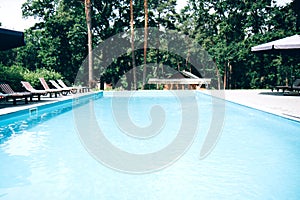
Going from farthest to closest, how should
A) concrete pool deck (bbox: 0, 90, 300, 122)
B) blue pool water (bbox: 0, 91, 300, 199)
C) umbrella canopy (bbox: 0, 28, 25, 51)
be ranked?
umbrella canopy (bbox: 0, 28, 25, 51) → concrete pool deck (bbox: 0, 90, 300, 122) → blue pool water (bbox: 0, 91, 300, 199)

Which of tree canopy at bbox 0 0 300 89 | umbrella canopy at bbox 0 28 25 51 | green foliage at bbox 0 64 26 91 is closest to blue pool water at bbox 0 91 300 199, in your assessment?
umbrella canopy at bbox 0 28 25 51

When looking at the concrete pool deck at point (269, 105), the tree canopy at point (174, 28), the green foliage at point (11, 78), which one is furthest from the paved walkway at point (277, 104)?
the tree canopy at point (174, 28)

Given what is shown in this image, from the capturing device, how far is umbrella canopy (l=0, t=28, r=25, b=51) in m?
10.3

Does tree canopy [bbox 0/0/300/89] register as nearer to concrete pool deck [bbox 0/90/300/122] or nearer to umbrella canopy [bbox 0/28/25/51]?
concrete pool deck [bbox 0/90/300/122]

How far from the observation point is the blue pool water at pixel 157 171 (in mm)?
3771

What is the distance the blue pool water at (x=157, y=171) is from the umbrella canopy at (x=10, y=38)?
139 inches

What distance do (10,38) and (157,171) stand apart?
8.97 meters

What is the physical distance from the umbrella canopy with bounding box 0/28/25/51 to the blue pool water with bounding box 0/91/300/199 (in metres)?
3.53

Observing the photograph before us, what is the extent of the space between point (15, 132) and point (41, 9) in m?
23.8

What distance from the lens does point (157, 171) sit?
4617mm

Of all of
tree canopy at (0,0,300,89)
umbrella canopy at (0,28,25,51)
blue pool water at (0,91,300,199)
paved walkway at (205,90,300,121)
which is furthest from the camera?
tree canopy at (0,0,300,89)

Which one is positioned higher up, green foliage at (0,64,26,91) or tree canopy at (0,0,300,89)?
tree canopy at (0,0,300,89)

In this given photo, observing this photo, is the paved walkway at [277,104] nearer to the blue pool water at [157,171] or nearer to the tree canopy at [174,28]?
the blue pool water at [157,171]

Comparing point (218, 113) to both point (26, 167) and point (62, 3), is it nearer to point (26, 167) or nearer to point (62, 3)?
point (26, 167)
